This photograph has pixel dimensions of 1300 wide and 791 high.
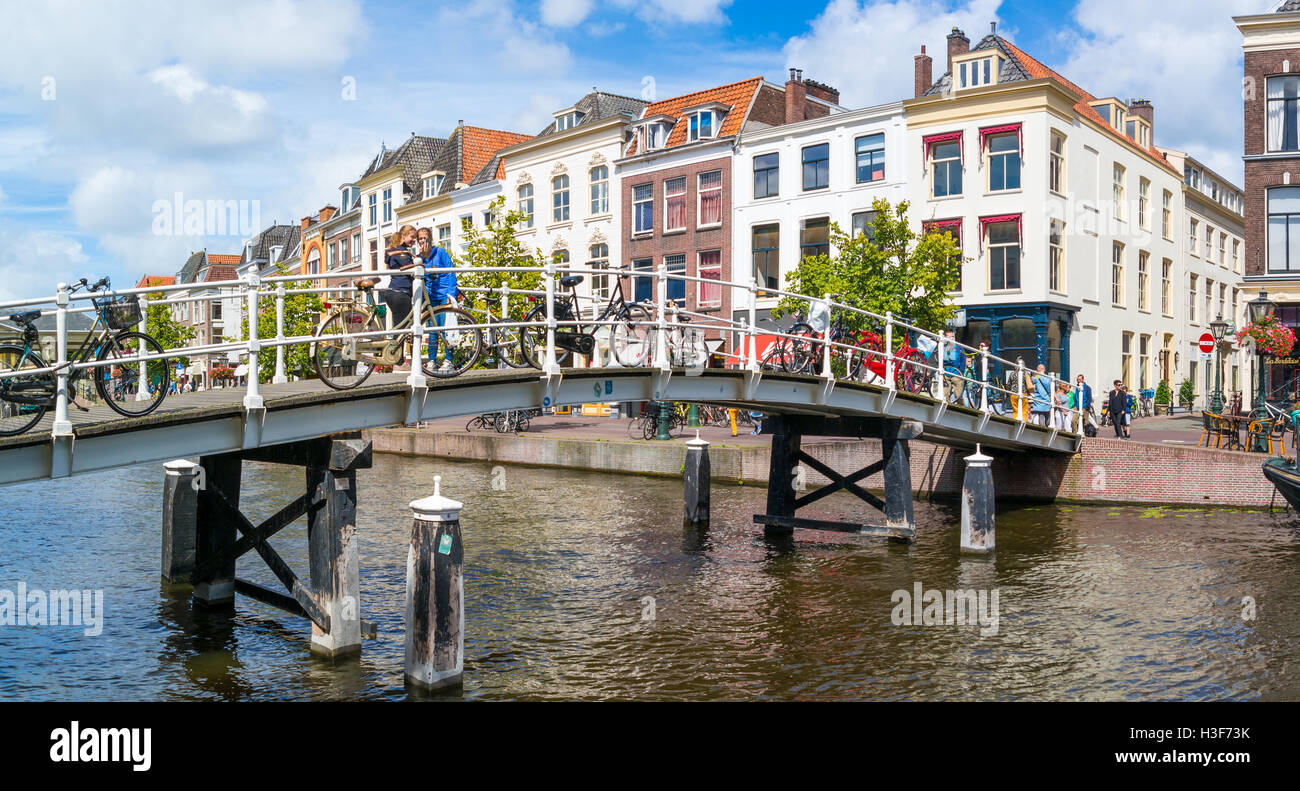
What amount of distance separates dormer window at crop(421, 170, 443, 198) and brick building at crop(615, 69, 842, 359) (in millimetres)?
14447

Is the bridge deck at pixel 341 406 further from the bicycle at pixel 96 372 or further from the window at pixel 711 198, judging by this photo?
the window at pixel 711 198

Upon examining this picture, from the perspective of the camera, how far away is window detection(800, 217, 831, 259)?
3584 cm

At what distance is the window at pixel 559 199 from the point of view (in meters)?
44.9

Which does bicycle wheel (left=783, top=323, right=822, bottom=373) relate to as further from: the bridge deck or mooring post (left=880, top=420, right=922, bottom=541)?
mooring post (left=880, top=420, right=922, bottom=541)

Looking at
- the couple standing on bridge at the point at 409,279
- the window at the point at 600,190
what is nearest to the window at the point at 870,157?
the window at the point at 600,190

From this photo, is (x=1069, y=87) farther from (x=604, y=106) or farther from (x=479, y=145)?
(x=479, y=145)

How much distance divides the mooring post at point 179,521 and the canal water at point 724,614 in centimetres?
37

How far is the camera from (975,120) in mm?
32688

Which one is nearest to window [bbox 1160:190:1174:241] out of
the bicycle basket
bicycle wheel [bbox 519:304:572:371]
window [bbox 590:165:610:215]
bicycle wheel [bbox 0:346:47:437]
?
window [bbox 590:165:610:215]

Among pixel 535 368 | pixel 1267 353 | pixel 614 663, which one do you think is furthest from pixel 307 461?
pixel 1267 353

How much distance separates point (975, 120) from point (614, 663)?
26.3 m

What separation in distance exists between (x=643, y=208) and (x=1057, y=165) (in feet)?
49.7

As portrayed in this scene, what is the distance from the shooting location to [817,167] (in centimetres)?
3609

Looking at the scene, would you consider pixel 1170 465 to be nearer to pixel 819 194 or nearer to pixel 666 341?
pixel 666 341
